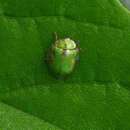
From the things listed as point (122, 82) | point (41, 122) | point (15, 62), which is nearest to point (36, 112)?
Result: point (41, 122)

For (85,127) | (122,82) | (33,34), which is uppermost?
(33,34)

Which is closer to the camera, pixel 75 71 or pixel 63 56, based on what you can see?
pixel 75 71

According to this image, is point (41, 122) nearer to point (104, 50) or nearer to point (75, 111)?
point (75, 111)
